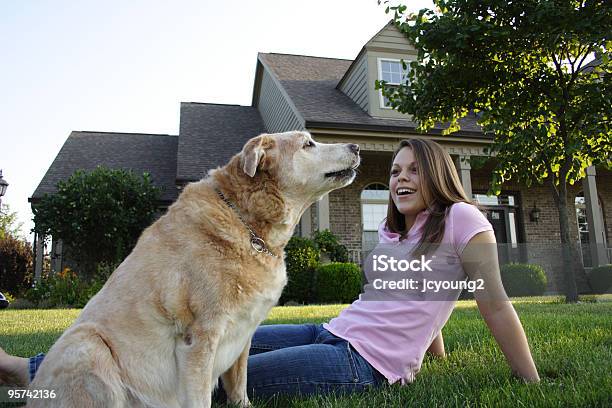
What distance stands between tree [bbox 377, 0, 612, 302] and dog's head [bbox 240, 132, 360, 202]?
5900 mm

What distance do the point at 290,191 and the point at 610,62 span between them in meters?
8.09

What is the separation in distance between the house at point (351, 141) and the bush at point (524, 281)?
1.27m

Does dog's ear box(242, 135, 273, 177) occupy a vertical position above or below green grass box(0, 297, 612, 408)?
above

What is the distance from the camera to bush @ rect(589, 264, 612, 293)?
40.3 ft

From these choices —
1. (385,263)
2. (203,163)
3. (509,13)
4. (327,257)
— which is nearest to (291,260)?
(327,257)

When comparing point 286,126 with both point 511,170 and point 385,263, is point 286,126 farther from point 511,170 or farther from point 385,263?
point 385,263

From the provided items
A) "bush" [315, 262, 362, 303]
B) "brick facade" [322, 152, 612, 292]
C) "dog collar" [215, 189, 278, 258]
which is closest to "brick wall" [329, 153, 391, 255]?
"brick facade" [322, 152, 612, 292]

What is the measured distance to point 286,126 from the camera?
14.7m

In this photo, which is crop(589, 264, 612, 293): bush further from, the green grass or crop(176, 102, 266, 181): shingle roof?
crop(176, 102, 266, 181): shingle roof

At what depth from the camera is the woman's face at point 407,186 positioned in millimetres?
2691

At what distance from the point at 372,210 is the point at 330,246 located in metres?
2.54

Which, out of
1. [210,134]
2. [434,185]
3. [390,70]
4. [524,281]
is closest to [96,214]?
[210,134]


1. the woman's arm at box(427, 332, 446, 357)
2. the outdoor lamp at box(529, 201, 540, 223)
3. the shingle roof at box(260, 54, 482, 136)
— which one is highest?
the shingle roof at box(260, 54, 482, 136)

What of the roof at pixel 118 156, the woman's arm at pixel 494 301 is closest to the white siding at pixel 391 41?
the roof at pixel 118 156
